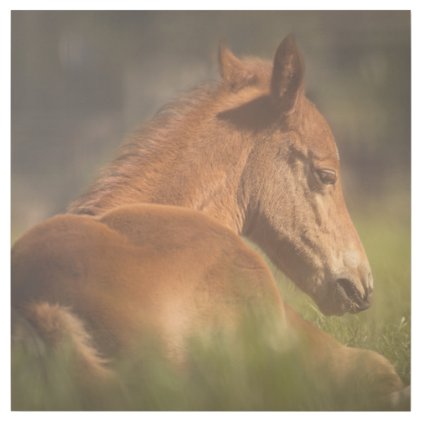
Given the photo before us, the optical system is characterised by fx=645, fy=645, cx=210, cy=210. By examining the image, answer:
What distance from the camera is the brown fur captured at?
256cm

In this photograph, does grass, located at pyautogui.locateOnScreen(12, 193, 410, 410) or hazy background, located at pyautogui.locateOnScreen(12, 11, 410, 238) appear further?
hazy background, located at pyautogui.locateOnScreen(12, 11, 410, 238)

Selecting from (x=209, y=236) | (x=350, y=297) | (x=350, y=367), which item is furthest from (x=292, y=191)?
(x=350, y=367)

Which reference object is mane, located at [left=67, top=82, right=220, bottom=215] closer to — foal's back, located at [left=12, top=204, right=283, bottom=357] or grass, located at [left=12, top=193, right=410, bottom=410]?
foal's back, located at [left=12, top=204, right=283, bottom=357]

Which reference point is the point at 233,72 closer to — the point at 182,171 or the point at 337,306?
the point at 182,171

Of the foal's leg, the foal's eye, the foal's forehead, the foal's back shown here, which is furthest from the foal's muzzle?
the foal's forehead

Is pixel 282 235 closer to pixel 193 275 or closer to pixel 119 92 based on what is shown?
pixel 193 275

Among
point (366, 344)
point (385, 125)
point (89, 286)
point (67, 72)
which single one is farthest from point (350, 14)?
point (89, 286)

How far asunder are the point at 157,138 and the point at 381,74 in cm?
104

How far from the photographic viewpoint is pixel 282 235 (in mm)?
2742

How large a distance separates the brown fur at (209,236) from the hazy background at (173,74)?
102mm

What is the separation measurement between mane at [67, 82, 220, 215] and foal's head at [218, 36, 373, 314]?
0.16 metres

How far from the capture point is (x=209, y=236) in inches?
103

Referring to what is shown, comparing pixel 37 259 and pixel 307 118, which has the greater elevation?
pixel 307 118

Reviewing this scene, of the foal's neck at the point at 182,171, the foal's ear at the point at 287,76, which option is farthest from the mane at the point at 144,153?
the foal's ear at the point at 287,76
